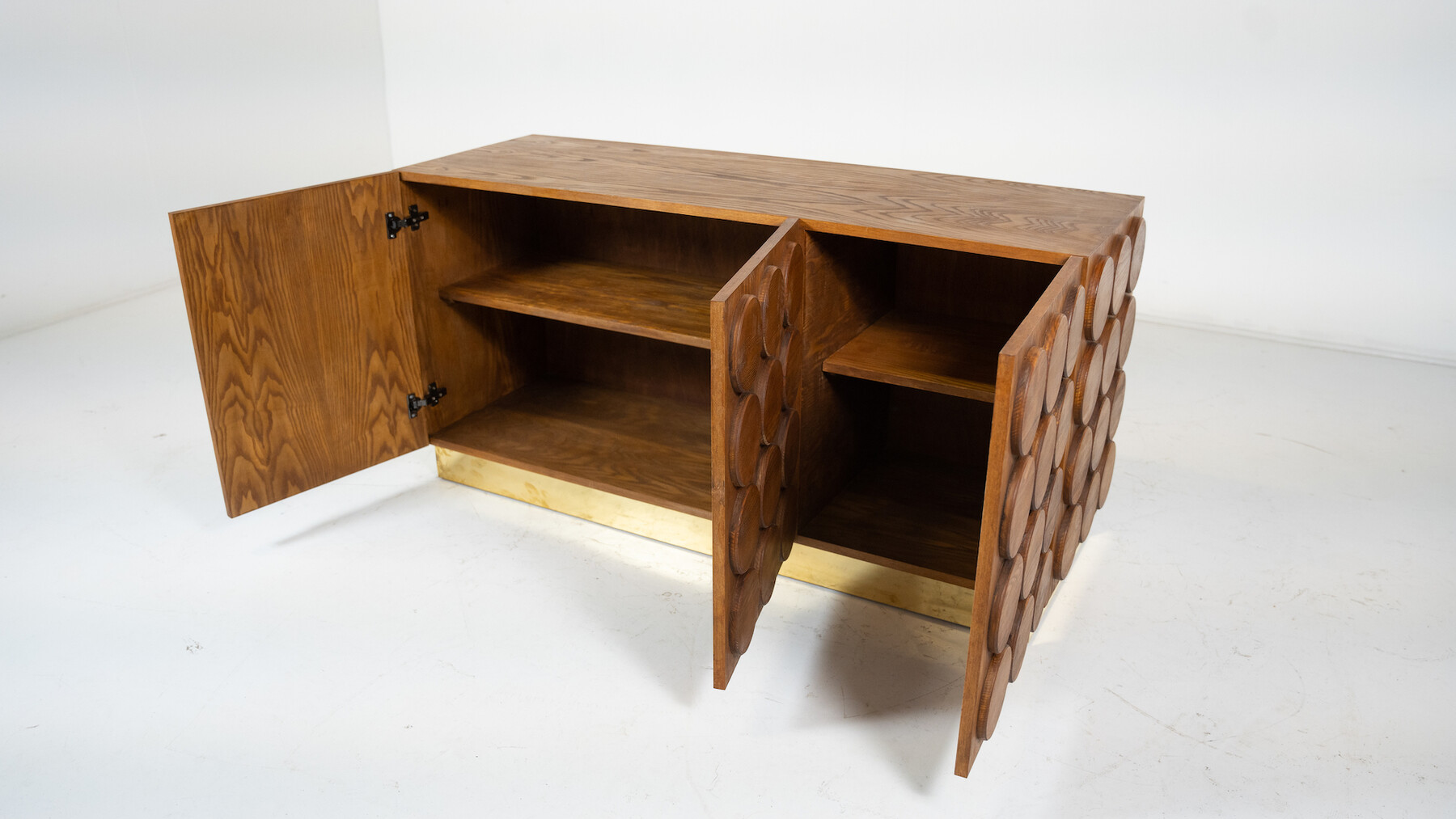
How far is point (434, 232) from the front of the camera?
8.59 feet

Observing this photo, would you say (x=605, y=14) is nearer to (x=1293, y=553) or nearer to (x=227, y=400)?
(x=227, y=400)

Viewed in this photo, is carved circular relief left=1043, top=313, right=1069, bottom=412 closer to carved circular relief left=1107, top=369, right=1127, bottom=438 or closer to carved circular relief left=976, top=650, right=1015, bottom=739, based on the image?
carved circular relief left=976, top=650, right=1015, bottom=739

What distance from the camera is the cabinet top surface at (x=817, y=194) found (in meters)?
1.99

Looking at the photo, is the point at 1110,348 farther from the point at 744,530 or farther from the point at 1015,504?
the point at 744,530

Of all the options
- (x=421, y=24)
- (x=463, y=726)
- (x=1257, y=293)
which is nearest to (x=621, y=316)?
(x=463, y=726)

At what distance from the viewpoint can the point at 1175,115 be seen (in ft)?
13.7

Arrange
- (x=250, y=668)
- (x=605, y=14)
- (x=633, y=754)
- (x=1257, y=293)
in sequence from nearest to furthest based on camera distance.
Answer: (x=633, y=754), (x=250, y=668), (x=1257, y=293), (x=605, y=14)

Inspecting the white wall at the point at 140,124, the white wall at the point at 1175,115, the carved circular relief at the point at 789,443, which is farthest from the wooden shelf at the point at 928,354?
the white wall at the point at 140,124

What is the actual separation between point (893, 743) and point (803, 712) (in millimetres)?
189

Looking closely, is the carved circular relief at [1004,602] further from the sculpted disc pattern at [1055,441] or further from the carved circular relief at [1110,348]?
the carved circular relief at [1110,348]

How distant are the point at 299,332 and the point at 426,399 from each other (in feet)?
1.37

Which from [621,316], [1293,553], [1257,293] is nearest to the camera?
[621,316]

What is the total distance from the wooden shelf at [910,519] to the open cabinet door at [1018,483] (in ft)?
1.05

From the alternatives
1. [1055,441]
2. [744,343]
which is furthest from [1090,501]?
[744,343]
